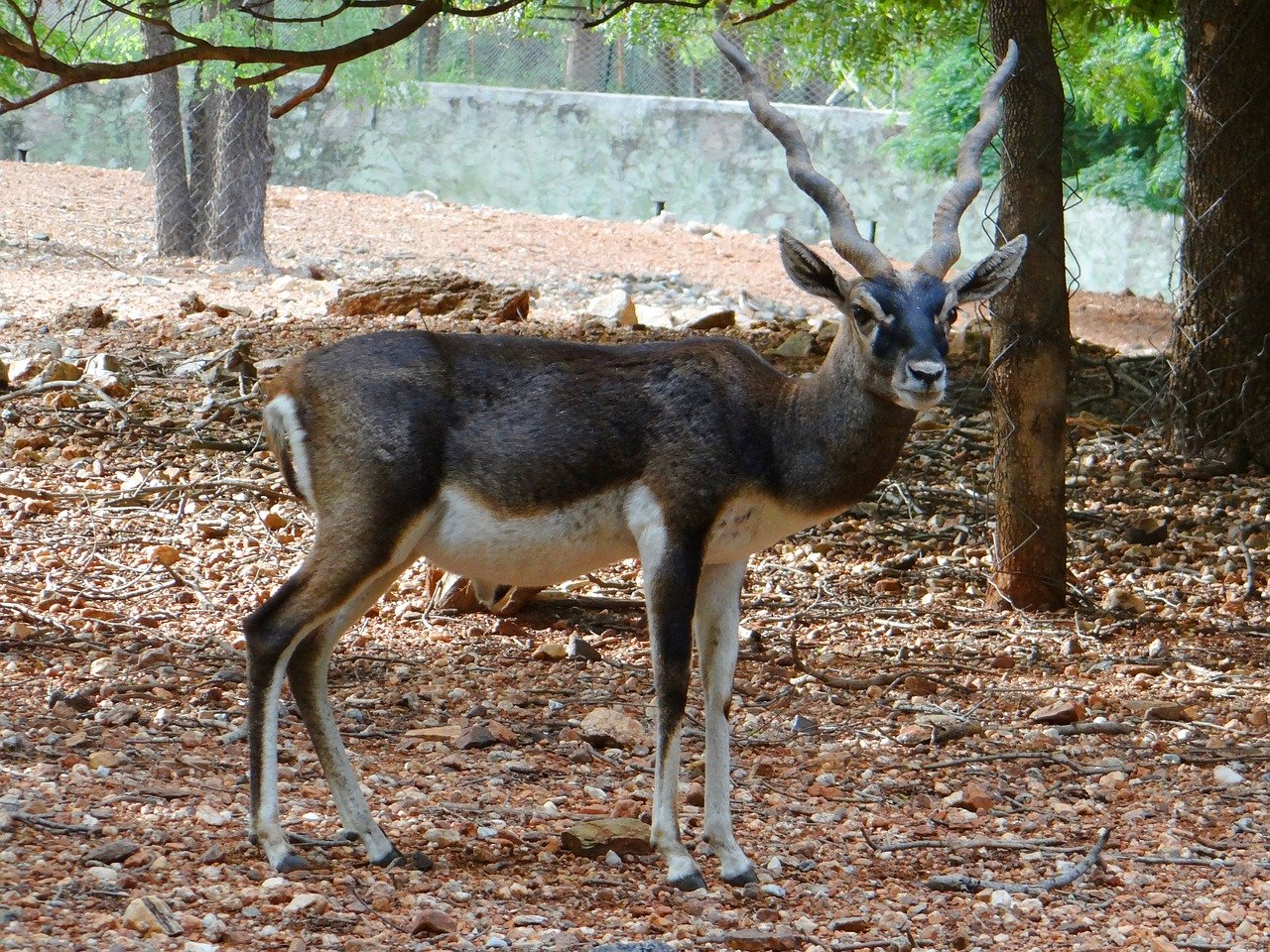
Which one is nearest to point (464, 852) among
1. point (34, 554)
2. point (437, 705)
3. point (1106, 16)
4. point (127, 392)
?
point (437, 705)

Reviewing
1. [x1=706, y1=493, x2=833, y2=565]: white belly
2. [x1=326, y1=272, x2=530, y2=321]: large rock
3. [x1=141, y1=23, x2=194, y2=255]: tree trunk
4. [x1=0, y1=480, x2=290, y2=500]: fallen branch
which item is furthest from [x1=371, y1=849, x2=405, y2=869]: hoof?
[x1=141, y1=23, x2=194, y2=255]: tree trunk

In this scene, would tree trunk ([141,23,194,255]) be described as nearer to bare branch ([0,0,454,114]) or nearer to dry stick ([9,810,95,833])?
bare branch ([0,0,454,114])

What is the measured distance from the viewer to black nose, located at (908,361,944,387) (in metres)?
4.57

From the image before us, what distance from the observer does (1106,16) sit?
10102 mm

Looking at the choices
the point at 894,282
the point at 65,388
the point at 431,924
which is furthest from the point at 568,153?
the point at 431,924

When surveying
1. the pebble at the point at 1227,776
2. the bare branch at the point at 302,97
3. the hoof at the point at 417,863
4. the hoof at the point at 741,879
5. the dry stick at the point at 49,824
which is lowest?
the hoof at the point at 741,879

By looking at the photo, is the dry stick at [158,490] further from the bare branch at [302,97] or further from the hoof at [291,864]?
the hoof at [291,864]

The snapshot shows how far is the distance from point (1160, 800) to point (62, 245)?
1495cm

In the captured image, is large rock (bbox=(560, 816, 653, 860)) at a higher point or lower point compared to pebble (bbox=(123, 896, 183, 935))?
lower

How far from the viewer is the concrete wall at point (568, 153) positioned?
992 inches

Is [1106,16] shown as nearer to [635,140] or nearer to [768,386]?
[768,386]

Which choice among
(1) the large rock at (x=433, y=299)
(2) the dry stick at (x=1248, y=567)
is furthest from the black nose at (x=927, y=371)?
(1) the large rock at (x=433, y=299)

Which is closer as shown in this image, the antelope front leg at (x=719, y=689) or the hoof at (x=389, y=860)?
the hoof at (x=389, y=860)

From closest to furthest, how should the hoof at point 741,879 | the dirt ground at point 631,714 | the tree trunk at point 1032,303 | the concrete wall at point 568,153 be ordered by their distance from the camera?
the dirt ground at point 631,714 → the hoof at point 741,879 → the tree trunk at point 1032,303 → the concrete wall at point 568,153
